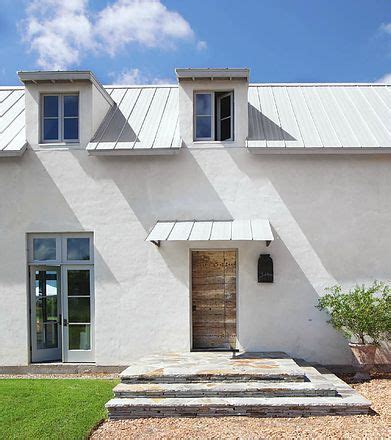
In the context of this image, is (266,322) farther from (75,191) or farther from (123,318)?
(75,191)

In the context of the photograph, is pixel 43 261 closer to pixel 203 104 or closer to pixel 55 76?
pixel 55 76

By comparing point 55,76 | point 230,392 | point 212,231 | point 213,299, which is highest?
point 55,76

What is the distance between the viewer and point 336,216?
12484 millimetres

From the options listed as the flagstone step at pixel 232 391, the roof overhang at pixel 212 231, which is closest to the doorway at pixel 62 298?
the roof overhang at pixel 212 231

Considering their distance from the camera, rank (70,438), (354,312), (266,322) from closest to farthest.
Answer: (70,438)
(354,312)
(266,322)

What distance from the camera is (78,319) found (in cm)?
1280

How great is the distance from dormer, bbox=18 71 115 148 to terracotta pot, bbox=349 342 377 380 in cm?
804

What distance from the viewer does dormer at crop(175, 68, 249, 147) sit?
12.7 m

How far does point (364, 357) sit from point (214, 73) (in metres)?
7.47

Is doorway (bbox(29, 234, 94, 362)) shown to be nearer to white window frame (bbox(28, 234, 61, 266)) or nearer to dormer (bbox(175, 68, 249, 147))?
white window frame (bbox(28, 234, 61, 266))

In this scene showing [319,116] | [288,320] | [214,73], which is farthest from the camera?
[319,116]

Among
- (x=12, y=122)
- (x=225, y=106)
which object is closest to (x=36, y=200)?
(x=12, y=122)

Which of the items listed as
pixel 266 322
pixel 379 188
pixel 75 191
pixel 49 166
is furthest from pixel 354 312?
pixel 49 166

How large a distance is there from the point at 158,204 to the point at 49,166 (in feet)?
9.46
